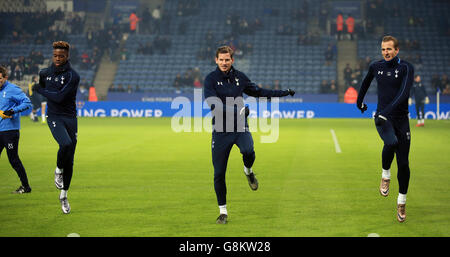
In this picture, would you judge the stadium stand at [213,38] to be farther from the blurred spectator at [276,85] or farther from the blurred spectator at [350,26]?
the blurred spectator at [276,85]

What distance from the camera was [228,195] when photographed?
40.3 ft

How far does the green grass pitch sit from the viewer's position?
925cm

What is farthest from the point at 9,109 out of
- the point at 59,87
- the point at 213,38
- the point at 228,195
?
the point at 213,38

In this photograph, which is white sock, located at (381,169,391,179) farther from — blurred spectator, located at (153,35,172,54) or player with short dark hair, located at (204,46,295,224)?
blurred spectator, located at (153,35,172,54)

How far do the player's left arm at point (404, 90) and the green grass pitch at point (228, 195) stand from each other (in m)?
1.63

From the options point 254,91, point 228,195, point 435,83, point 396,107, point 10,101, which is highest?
point 254,91

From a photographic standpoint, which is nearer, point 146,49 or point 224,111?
point 224,111

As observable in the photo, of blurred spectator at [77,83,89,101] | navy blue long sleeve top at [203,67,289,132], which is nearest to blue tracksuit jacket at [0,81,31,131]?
navy blue long sleeve top at [203,67,289,132]

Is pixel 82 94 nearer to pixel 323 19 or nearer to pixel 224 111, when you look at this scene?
pixel 323 19

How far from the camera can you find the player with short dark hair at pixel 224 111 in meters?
9.45

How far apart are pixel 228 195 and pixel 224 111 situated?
10.5 feet

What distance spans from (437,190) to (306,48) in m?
38.9

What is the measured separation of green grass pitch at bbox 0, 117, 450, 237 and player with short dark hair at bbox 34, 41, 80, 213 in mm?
800

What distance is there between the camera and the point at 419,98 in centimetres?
3306
